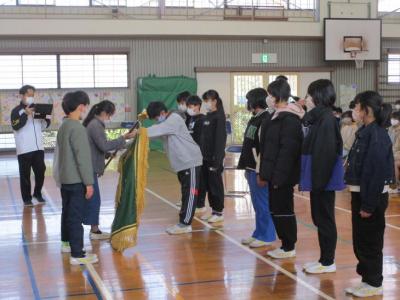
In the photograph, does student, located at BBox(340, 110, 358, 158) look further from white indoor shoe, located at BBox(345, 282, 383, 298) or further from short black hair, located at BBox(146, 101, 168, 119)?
white indoor shoe, located at BBox(345, 282, 383, 298)

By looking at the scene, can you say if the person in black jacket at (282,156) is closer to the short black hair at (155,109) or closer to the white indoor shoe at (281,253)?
the white indoor shoe at (281,253)

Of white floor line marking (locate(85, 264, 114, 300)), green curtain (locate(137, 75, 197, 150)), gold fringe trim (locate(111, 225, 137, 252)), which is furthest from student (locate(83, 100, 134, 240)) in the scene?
green curtain (locate(137, 75, 197, 150))

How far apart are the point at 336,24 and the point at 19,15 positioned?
349 inches

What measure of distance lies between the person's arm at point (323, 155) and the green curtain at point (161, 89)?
12.0m

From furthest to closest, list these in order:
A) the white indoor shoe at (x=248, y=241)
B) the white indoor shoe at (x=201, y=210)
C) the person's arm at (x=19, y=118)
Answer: the person's arm at (x=19, y=118), the white indoor shoe at (x=201, y=210), the white indoor shoe at (x=248, y=241)

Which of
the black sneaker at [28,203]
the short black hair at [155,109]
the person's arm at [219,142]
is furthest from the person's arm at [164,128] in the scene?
the black sneaker at [28,203]

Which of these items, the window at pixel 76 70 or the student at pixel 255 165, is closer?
the student at pixel 255 165

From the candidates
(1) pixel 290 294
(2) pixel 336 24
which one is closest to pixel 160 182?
(1) pixel 290 294

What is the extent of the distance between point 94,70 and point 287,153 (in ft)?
40.9

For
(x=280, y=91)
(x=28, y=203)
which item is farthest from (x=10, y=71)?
(x=280, y=91)

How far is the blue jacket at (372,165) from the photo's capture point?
3.78 m

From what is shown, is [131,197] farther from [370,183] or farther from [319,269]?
[370,183]

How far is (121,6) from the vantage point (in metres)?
16.2

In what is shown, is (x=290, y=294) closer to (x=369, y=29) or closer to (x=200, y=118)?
(x=200, y=118)
